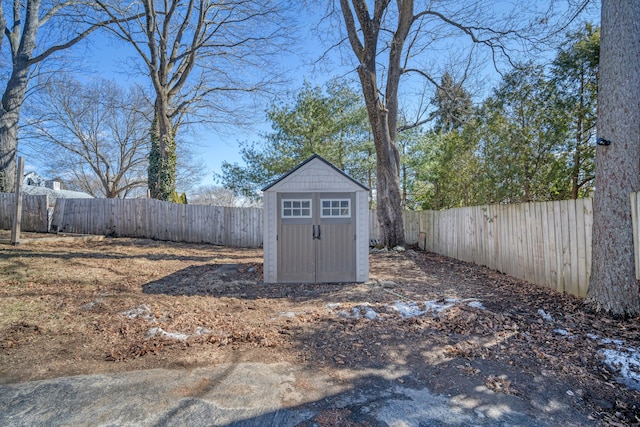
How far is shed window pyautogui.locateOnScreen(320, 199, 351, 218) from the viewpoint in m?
5.88

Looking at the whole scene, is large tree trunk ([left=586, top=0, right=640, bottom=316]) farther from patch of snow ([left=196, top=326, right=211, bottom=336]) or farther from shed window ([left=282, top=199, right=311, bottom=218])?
patch of snow ([left=196, top=326, right=211, bottom=336])

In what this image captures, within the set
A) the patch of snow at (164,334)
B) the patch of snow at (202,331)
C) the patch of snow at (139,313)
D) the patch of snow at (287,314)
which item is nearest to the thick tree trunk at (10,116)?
the patch of snow at (139,313)

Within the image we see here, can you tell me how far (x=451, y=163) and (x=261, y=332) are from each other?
10812 millimetres

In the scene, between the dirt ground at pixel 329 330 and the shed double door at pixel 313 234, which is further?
the shed double door at pixel 313 234

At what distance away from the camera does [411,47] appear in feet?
37.7

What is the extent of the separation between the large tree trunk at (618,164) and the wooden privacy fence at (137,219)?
986 cm

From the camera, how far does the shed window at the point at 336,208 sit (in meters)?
5.88

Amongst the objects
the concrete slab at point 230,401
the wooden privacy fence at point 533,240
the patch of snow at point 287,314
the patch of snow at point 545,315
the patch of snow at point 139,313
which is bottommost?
the concrete slab at point 230,401

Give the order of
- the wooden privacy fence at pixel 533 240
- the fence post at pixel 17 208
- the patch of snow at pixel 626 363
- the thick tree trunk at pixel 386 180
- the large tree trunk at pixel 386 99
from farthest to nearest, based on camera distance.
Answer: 1. the thick tree trunk at pixel 386 180
2. the large tree trunk at pixel 386 99
3. the fence post at pixel 17 208
4. the wooden privacy fence at pixel 533 240
5. the patch of snow at pixel 626 363

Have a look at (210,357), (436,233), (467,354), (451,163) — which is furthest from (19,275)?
(451,163)

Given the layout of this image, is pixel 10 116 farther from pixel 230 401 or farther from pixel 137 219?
pixel 230 401

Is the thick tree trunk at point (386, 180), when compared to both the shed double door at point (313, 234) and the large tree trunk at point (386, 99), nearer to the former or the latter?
the large tree trunk at point (386, 99)

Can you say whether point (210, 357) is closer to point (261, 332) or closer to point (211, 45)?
point (261, 332)

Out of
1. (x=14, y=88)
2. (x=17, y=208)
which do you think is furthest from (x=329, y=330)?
(x=14, y=88)
